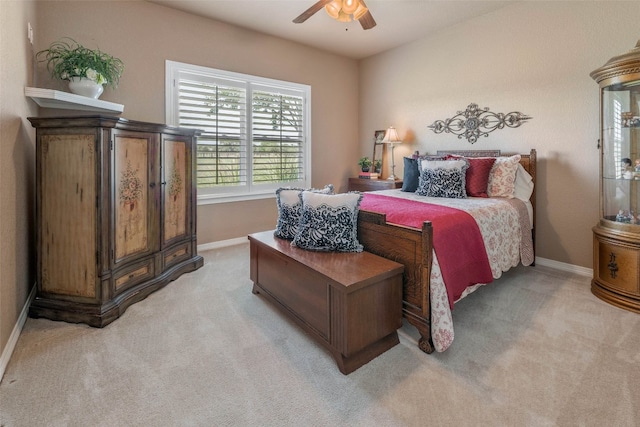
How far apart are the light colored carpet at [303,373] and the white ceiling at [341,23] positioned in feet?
10.1

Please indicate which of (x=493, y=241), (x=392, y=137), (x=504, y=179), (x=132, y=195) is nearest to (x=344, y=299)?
(x=493, y=241)

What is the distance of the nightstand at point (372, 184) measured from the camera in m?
4.41

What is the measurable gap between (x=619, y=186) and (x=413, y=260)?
2.06 metres

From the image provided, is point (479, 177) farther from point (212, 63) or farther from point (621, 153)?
point (212, 63)

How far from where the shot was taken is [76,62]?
263 cm

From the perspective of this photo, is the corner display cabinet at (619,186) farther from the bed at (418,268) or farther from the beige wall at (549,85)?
the bed at (418,268)

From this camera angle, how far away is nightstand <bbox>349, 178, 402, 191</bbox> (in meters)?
4.41

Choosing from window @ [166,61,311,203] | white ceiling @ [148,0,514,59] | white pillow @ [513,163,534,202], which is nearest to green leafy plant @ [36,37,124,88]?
window @ [166,61,311,203]

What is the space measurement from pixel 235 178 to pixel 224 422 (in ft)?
10.3

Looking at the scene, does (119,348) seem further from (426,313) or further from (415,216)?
(415,216)

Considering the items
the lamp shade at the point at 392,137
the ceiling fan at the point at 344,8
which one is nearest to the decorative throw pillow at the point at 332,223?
the ceiling fan at the point at 344,8

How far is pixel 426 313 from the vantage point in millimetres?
1861

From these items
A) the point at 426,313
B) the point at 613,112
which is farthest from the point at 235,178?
the point at 613,112

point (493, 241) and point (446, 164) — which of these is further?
point (446, 164)
